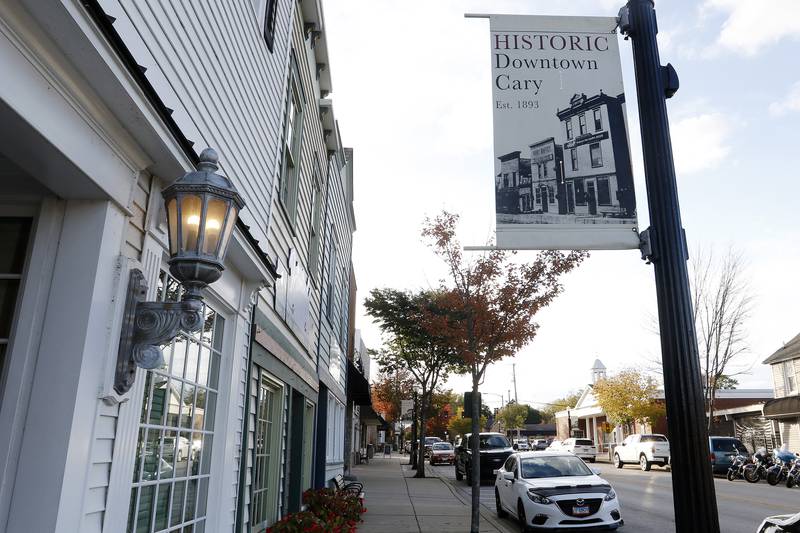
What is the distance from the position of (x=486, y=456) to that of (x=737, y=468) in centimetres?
982

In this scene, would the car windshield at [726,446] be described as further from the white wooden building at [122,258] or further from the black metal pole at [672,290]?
the black metal pole at [672,290]

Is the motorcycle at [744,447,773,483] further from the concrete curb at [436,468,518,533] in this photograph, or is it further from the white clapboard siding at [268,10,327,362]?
the white clapboard siding at [268,10,327,362]

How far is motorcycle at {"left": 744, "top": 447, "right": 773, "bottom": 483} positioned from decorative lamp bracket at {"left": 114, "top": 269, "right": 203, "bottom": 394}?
25.1 m

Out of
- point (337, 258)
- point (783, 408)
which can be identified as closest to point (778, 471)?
point (783, 408)

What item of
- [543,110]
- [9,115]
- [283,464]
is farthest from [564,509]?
[9,115]

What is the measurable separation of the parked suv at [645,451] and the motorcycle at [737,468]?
4169 mm

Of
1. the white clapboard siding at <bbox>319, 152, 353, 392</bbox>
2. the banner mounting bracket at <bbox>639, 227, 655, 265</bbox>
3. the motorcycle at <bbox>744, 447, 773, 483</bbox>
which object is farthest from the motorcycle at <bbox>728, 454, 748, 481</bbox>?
the banner mounting bracket at <bbox>639, 227, 655, 265</bbox>

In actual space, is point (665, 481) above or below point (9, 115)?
below

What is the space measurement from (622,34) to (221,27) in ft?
10.5

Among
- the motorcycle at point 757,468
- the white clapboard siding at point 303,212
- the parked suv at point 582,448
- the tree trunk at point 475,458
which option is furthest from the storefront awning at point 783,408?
the white clapboard siding at point 303,212

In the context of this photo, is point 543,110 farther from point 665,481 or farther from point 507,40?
point 665,481

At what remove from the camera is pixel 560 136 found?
379cm

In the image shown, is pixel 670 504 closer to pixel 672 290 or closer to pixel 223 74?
pixel 672 290

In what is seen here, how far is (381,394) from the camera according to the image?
44875mm
